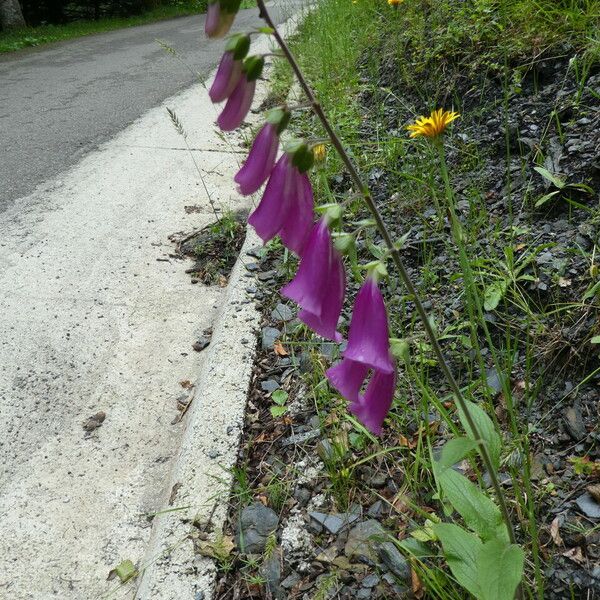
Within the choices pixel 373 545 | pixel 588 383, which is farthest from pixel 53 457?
pixel 588 383

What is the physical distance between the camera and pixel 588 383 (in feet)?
5.75

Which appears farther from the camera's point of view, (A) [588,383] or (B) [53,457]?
(B) [53,457]

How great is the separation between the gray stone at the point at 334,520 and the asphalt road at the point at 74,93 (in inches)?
105

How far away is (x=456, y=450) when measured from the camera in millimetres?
1091

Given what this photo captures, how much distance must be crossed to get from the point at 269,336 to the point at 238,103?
1403 mm

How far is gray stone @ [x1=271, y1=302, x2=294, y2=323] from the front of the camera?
2.52 metres

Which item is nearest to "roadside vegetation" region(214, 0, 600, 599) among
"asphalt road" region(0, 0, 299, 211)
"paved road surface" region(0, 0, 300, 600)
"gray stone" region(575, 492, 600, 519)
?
"gray stone" region(575, 492, 600, 519)

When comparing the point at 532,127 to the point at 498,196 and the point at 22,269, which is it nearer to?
the point at 498,196

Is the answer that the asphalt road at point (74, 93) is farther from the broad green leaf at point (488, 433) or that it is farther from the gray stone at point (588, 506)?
the gray stone at point (588, 506)

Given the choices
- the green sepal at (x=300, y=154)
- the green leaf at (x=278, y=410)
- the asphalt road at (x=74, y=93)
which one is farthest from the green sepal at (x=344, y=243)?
the asphalt road at (x=74, y=93)

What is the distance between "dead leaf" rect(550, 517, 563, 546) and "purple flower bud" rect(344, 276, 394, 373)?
0.70 metres

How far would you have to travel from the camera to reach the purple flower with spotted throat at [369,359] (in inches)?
45.0

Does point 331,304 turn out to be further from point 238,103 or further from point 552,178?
point 552,178

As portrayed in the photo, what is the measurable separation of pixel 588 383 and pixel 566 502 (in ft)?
1.34
